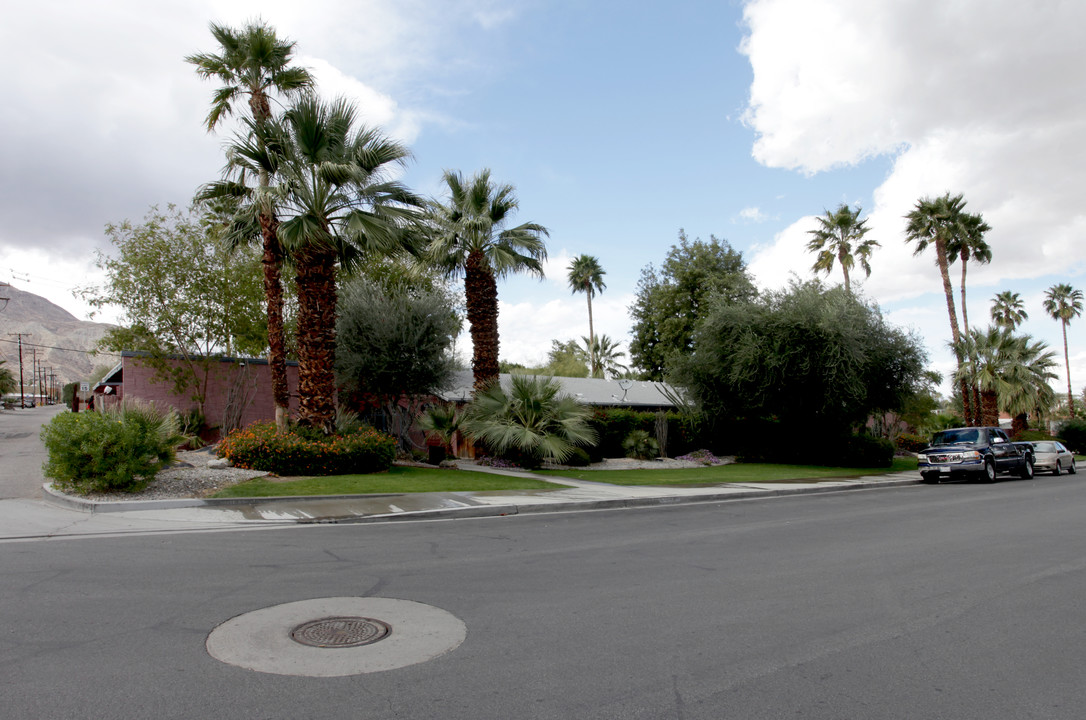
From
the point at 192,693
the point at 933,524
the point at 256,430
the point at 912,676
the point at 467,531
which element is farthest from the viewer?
the point at 256,430

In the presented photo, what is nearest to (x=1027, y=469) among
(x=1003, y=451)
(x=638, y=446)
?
(x=1003, y=451)

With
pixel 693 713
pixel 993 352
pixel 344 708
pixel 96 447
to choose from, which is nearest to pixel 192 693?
pixel 344 708

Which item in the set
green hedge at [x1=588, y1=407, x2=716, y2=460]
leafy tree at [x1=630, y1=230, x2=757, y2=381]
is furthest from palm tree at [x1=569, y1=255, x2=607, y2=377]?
green hedge at [x1=588, y1=407, x2=716, y2=460]

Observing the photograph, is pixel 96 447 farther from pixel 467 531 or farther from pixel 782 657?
pixel 782 657

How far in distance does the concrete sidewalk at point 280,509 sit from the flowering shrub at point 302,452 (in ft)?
10.3

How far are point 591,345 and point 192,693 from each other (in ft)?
211

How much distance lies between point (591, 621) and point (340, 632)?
1.98m

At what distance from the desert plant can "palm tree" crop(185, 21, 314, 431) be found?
1310 cm

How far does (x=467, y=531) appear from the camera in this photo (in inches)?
407

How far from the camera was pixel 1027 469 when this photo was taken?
23422 mm

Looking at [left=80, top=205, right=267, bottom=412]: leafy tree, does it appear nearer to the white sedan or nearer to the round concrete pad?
the round concrete pad

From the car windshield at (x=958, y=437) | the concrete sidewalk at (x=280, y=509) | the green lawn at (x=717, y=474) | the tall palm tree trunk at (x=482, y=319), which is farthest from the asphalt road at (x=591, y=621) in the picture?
the car windshield at (x=958, y=437)

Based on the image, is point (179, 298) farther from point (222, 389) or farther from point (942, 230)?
point (942, 230)

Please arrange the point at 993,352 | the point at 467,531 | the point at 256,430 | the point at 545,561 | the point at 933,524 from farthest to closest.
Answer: the point at 993,352, the point at 256,430, the point at 933,524, the point at 467,531, the point at 545,561
